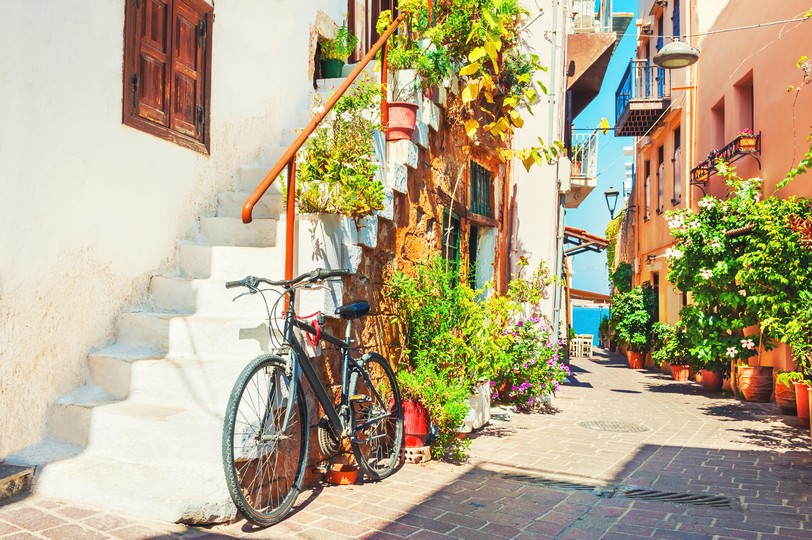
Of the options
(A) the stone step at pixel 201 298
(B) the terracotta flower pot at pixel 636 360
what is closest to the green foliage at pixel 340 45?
(A) the stone step at pixel 201 298

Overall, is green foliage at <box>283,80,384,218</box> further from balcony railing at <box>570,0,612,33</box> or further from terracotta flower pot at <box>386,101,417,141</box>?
balcony railing at <box>570,0,612,33</box>

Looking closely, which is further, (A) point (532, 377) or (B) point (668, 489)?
(A) point (532, 377)

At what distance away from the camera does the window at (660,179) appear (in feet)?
57.2

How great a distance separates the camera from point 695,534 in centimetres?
374

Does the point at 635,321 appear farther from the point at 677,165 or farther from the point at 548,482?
the point at 548,482

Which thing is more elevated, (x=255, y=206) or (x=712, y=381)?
(x=255, y=206)

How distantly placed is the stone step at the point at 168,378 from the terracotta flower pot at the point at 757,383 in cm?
867

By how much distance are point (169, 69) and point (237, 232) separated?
136cm

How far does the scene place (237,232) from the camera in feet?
17.0

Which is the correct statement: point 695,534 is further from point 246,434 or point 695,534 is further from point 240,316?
point 240,316

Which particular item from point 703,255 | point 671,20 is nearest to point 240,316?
point 703,255

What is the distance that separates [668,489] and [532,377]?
3616mm

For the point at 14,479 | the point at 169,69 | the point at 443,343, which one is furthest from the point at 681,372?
the point at 14,479

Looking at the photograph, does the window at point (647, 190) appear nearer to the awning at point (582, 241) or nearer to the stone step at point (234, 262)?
the awning at point (582, 241)
